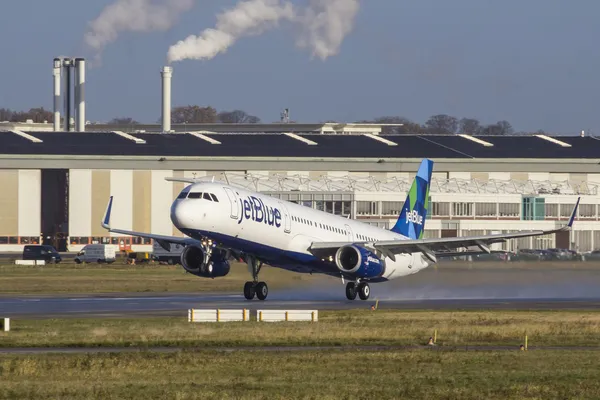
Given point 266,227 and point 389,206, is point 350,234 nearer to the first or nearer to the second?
point 266,227

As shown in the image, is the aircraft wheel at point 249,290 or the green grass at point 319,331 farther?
the aircraft wheel at point 249,290

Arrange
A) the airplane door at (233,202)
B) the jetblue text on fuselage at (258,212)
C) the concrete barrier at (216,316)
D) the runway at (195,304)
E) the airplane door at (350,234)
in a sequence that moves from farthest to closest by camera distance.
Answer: the airplane door at (350,234), the jetblue text on fuselage at (258,212), the airplane door at (233,202), the runway at (195,304), the concrete barrier at (216,316)

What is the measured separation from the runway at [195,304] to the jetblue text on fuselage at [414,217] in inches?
316

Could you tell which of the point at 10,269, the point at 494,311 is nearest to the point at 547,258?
the point at 494,311

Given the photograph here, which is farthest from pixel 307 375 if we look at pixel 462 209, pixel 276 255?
pixel 462 209

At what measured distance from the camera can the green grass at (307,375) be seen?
87.0 feet

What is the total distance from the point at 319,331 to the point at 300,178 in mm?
110775

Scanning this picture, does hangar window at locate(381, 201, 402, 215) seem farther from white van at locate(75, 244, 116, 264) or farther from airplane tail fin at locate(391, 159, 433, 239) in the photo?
airplane tail fin at locate(391, 159, 433, 239)

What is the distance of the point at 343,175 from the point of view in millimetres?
162625

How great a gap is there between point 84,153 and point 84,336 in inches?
4795

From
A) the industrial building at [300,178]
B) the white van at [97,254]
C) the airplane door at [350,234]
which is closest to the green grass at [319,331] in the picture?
the airplane door at [350,234]

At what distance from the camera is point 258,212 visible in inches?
2285

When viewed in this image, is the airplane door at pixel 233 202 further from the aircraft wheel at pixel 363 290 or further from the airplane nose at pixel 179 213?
the aircraft wheel at pixel 363 290

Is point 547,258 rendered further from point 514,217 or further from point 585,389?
point 585,389
